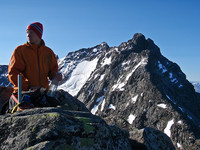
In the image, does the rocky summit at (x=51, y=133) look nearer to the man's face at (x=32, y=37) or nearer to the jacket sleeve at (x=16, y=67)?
→ the jacket sleeve at (x=16, y=67)

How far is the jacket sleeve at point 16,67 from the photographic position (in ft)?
19.0

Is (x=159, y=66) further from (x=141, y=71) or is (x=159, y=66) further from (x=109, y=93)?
(x=109, y=93)

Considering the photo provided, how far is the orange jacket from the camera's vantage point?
587cm

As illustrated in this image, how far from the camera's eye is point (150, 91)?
85500 millimetres

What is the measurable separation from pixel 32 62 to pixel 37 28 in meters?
1.06

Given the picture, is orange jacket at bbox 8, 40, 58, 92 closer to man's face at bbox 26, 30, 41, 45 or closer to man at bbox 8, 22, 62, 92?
man at bbox 8, 22, 62, 92

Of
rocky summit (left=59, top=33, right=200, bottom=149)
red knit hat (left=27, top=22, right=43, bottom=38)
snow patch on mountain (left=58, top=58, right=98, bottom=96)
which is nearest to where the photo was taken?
red knit hat (left=27, top=22, right=43, bottom=38)

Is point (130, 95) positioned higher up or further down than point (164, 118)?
higher up

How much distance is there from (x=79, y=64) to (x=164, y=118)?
102m

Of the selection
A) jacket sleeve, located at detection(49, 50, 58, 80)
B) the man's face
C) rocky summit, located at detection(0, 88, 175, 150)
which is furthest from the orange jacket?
rocky summit, located at detection(0, 88, 175, 150)

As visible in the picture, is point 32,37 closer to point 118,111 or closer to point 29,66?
point 29,66

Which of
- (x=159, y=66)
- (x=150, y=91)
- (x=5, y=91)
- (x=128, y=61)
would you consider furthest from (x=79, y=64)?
(x=5, y=91)

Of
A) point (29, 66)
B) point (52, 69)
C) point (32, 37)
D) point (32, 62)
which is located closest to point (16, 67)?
point (29, 66)

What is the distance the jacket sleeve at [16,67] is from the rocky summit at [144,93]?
215 feet
